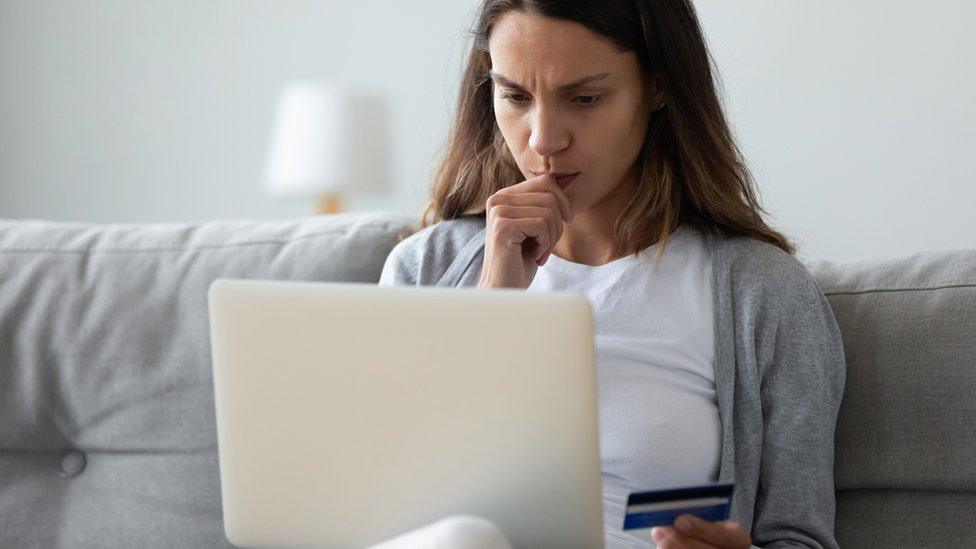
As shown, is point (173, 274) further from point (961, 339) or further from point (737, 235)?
point (961, 339)

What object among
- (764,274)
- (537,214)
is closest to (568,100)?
(537,214)

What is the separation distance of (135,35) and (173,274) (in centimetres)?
209

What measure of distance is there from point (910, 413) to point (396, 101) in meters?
2.16

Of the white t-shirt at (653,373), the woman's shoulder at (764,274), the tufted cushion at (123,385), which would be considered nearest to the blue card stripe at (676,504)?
the white t-shirt at (653,373)

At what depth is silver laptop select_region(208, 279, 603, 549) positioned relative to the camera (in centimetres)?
89

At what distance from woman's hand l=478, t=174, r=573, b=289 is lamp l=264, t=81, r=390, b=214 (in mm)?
1725

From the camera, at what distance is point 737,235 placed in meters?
1.40

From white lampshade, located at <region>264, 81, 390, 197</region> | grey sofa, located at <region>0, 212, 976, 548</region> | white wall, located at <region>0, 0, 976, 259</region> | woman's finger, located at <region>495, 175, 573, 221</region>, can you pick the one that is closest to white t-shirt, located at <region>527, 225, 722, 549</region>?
woman's finger, located at <region>495, 175, 573, 221</region>

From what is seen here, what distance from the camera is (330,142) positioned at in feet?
9.93

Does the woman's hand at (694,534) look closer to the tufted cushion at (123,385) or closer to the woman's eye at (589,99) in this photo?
the woman's eye at (589,99)

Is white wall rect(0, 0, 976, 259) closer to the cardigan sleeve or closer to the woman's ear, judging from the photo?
the woman's ear

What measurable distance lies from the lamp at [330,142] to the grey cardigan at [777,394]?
5.95 ft

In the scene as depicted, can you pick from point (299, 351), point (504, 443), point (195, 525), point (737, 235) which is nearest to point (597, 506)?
point (504, 443)

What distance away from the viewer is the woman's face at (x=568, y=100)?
1.29m
